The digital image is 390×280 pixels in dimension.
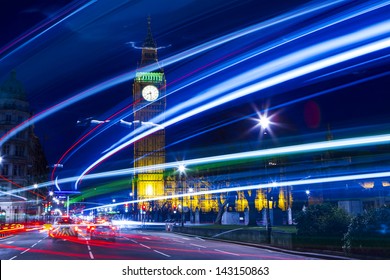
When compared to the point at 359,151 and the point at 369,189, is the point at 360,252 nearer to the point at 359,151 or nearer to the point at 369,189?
the point at 369,189

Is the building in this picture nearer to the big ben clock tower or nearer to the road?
the road

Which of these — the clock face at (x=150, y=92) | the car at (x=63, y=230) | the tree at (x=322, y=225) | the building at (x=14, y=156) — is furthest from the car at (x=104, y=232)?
the clock face at (x=150, y=92)

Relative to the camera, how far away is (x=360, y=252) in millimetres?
17047

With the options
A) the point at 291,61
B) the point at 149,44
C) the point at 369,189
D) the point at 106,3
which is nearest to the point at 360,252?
the point at 291,61

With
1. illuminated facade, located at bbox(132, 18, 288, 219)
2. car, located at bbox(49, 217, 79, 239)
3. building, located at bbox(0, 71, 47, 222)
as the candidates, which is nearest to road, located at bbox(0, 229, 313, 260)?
car, located at bbox(49, 217, 79, 239)

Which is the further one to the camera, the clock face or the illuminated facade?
the clock face

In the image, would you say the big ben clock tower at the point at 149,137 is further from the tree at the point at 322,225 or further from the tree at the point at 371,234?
the tree at the point at 371,234

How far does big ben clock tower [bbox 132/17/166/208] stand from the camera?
137375mm

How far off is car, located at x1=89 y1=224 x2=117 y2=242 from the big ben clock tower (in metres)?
106

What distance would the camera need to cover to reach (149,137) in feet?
457

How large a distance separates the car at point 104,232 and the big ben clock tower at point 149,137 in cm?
10576

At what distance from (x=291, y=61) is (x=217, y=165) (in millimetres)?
69590

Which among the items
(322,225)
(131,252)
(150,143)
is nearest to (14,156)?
(131,252)

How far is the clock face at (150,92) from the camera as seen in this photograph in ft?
456
